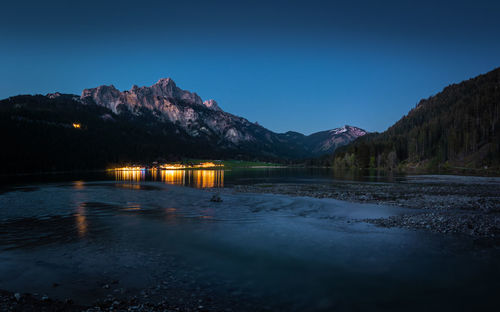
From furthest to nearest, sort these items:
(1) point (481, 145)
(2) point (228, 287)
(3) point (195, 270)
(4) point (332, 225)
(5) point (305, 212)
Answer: (1) point (481, 145)
(5) point (305, 212)
(4) point (332, 225)
(3) point (195, 270)
(2) point (228, 287)

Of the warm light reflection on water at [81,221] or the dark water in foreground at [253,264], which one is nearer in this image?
the dark water in foreground at [253,264]

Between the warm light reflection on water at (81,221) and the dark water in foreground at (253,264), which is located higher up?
the dark water in foreground at (253,264)

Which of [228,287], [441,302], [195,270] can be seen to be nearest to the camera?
[441,302]

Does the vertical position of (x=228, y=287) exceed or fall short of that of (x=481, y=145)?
it falls short

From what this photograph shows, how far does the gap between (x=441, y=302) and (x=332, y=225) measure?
1683 cm

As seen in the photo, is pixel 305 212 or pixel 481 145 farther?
pixel 481 145

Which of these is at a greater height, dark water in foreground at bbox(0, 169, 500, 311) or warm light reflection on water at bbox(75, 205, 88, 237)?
dark water in foreground at bbox(0, 169, 500, 311)

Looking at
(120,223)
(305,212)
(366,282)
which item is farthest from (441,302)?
(120,223)

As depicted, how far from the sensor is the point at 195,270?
18.0 meters

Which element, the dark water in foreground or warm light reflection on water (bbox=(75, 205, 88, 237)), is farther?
warm light reflection on water (bbox=(75, 205, 88, 237))

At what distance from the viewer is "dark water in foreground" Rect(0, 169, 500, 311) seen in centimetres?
1410

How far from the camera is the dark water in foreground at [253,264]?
14.1 m

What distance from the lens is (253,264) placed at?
19.4 m

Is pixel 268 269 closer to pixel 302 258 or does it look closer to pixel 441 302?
pixel 302 258
